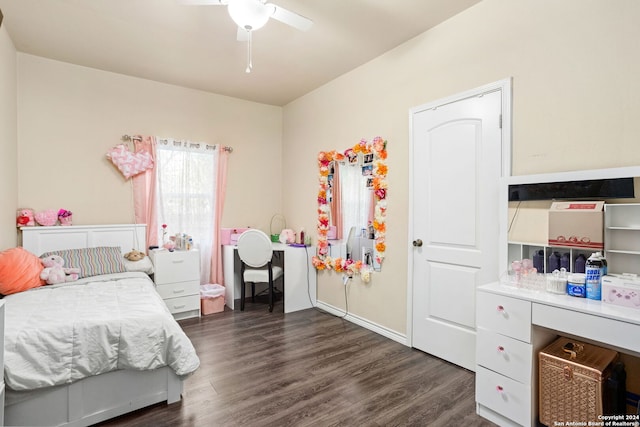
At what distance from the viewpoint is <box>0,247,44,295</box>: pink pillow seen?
255 cm

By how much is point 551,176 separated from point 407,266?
140 cm

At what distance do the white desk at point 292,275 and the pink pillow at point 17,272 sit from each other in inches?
73.9

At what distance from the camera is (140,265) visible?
351cm

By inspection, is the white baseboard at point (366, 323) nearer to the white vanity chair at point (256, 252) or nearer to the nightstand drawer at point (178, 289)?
the white vanity chair at point (256, 252)

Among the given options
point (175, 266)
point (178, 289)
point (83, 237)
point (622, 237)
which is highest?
point (622, 237)

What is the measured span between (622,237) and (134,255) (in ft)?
13.5

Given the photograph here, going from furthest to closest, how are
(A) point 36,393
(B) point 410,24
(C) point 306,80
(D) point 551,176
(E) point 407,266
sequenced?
(C) point 306,80 → (E) point 407,266 → (B) point 410,24 → (D) point 551,176 → (A) point 36,393

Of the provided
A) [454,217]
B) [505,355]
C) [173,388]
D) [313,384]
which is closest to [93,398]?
[173,388]

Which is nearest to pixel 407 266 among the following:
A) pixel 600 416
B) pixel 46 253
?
pixel 600 416

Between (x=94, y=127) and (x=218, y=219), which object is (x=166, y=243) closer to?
(x=218, y=219)

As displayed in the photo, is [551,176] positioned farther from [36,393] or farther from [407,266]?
[36,393]

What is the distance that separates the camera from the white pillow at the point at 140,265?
346 centimetres

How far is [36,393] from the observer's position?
5.72ft

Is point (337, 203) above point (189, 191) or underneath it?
underneath
